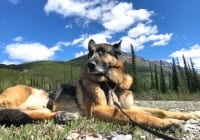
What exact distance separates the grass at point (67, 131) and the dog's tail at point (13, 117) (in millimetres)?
849

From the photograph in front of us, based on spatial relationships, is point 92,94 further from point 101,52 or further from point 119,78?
point 101,52

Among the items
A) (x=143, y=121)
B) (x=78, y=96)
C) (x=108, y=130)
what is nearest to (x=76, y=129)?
(x=108, y=130)

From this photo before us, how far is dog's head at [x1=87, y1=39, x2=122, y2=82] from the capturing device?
9.96 m

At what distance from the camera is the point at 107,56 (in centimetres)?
1038

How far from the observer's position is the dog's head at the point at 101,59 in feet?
32.7

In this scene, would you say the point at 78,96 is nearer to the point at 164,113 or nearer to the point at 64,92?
the point at 64,92

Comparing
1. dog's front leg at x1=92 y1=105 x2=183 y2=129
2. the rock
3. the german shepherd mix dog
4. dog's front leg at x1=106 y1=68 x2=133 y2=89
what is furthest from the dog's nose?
the rock

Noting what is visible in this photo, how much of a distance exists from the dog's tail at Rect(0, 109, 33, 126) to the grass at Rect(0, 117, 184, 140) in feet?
2.79

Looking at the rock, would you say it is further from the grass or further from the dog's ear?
the dog's ear

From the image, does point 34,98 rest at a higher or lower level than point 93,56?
lower

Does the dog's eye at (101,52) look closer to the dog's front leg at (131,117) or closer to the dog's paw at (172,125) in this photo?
the dog's front leg at (131,117)

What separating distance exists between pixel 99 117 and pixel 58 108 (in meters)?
1.63

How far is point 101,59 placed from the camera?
10.2 meters

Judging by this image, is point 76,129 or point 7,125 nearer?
point 76,129
